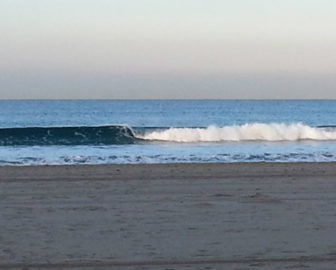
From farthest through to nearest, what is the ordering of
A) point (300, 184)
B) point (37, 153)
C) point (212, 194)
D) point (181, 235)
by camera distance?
point (37, 153), point (300, 184), point (212, 194), point (181, 235)

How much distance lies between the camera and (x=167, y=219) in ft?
30.4

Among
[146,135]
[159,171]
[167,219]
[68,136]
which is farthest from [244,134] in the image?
[167,219]

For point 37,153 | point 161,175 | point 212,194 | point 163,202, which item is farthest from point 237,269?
point 37,153

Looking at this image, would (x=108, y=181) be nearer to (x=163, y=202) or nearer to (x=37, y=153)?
(x=163, y=202)

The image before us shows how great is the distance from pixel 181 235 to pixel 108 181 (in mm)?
5698

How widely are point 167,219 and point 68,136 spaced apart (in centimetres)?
2127

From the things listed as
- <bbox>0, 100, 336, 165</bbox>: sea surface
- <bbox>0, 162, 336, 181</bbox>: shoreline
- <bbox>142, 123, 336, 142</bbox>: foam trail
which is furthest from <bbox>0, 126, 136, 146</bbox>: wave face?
<bbox>0, 162, 336, 181</bbox>: shoreline

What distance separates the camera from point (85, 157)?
20203 millimetres

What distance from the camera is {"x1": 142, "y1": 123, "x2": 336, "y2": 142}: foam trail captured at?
1217 inches

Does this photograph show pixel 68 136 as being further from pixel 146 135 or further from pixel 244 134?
pixel 244 134

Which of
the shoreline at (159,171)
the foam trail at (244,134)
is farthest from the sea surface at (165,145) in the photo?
the shoreline at (159,171)

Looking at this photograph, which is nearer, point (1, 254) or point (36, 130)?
point (1, 254)

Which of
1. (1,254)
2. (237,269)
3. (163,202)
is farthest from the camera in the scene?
(163,202)

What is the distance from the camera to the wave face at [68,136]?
91.8ft
